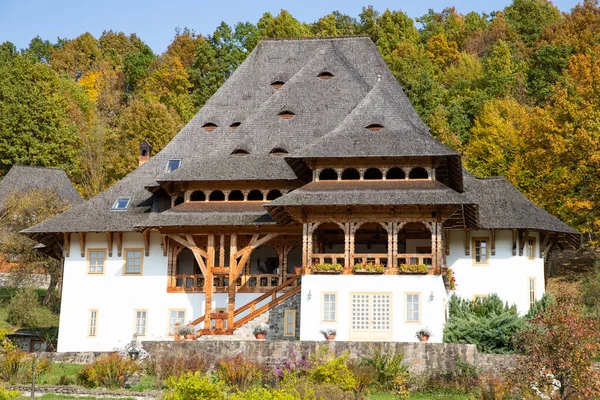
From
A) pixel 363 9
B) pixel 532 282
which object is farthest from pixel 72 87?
pixel 532 282

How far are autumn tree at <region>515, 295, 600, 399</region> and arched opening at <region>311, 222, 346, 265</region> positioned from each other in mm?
13166

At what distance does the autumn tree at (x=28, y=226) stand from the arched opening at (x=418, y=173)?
19.8 m

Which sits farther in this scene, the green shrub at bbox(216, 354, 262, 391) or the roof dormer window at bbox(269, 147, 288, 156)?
the roof dormer window at bbox(269, 147, 288, 156)

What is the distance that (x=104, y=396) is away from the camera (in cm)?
2588

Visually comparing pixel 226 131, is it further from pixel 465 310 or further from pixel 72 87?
pixel 72 87

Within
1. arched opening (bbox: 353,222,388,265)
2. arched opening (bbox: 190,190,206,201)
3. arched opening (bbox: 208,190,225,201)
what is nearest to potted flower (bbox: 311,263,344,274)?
arched opening (bbox: 353,222,388,265)

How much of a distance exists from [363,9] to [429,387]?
63466 millimetres

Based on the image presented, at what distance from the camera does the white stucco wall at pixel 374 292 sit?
33.4 metres

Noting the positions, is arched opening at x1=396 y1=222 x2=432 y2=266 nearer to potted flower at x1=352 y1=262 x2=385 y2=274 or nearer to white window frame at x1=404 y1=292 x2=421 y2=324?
Result: potted flower at x1=352 y1=262 x2=385 y2=274

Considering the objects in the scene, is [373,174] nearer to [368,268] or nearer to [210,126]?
[368,268]

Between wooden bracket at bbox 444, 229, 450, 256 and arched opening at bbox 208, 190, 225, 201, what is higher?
arched opening at bbox 208, 190, 225, 201

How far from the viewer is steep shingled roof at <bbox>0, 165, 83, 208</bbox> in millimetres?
58719

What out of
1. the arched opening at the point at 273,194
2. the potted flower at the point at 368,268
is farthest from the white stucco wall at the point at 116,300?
the potted flower at the point at 368,268

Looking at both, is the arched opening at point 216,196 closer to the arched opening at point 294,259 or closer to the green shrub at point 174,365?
the arched opening at point 294,259
